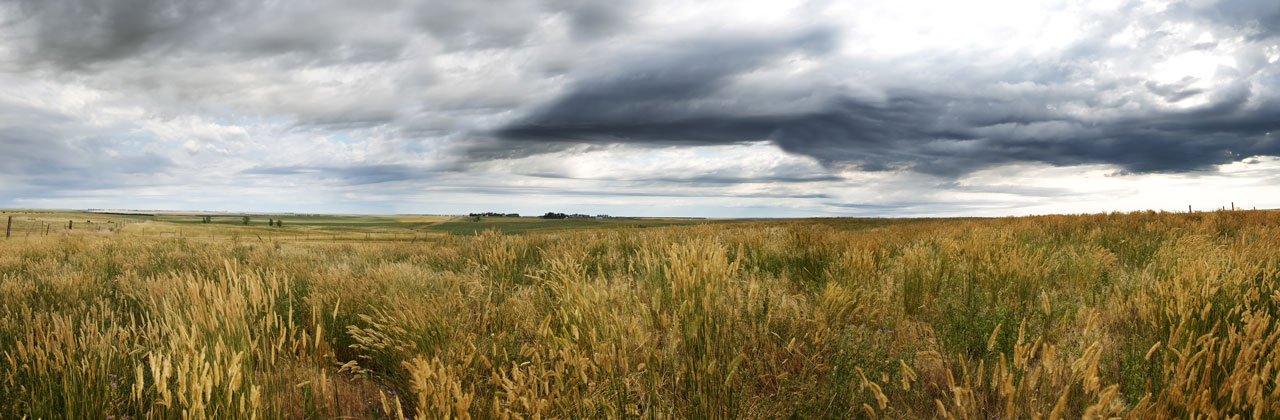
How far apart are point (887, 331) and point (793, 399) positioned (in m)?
1.28

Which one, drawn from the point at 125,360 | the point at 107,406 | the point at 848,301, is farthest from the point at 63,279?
the point at 848,301

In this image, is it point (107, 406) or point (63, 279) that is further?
point (63, 279)

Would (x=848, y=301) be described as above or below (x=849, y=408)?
above

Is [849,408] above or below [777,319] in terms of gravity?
below

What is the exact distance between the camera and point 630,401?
247cm

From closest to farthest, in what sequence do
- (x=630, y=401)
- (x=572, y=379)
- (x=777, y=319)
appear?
1. (x=572, y=379)
2. (x=630, y=401)
3. (x=777, y=319)

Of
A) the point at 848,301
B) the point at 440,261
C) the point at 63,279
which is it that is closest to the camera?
the point at 848,301

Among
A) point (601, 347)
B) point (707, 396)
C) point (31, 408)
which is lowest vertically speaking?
point (31, 408)

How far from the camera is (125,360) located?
318 centimetres

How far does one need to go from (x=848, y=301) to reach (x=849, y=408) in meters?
1.33

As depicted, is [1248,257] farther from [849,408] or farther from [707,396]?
[707,396]

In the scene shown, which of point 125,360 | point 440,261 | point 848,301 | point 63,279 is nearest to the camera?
point 125,360

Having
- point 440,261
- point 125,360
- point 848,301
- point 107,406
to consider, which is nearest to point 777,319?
point 848,301

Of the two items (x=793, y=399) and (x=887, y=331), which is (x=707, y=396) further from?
(x=887, y=331)
